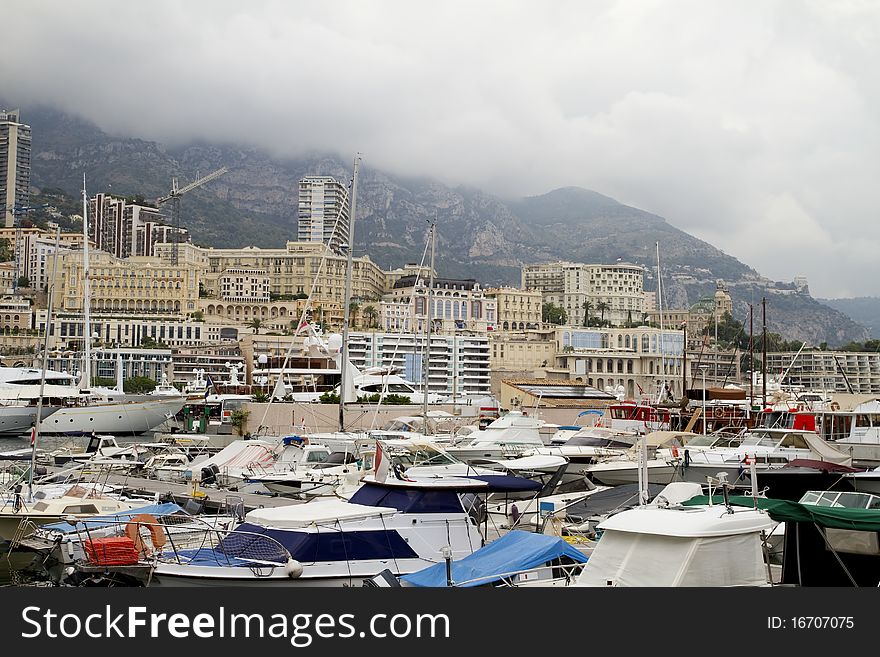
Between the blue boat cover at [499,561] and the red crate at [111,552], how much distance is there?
4186 mm

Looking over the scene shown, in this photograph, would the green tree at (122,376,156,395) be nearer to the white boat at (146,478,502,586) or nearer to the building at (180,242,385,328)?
the building at (180,242,385,328)

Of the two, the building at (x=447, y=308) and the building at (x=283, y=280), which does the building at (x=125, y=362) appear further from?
the building at (x=447, y=308)

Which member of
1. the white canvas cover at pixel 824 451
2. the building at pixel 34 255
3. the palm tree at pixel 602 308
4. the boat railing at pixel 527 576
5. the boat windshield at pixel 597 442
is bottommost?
the boat windshield at pixel 597 442

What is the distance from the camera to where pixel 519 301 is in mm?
167375

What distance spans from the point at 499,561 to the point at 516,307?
504ft

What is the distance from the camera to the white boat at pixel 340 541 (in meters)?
14.4

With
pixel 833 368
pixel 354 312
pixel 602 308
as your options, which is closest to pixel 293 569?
pixel 354 312

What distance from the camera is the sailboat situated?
62.6m

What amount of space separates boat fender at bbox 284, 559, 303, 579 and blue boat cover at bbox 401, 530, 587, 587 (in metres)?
1.43

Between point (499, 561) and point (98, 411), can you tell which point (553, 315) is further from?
point (499, 561)

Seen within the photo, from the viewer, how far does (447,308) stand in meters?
158

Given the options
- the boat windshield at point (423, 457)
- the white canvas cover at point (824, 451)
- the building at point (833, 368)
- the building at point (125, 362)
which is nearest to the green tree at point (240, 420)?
the white canvas cover at point (824, 451)

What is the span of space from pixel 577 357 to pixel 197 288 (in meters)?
64.0
